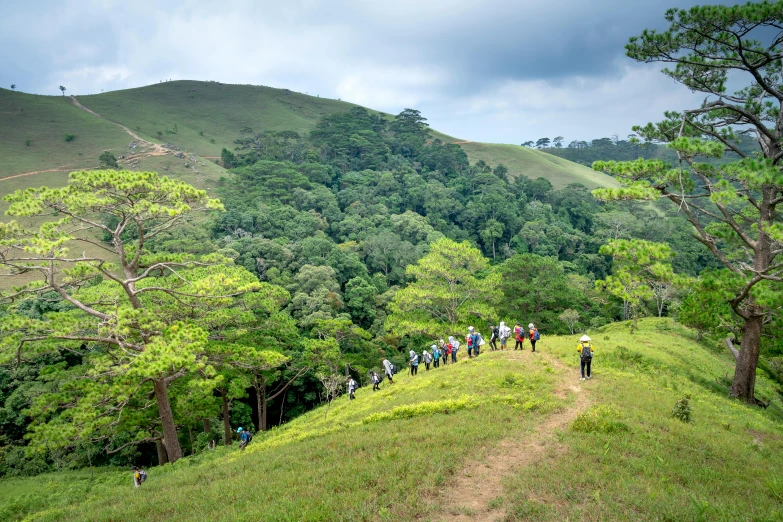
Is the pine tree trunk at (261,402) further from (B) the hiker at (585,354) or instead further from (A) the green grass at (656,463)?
(A) the green grass at (656,463)

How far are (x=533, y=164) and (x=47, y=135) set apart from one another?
4508 inches

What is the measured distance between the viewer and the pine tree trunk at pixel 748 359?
13258mm

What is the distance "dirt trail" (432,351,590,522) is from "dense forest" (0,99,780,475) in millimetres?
5973

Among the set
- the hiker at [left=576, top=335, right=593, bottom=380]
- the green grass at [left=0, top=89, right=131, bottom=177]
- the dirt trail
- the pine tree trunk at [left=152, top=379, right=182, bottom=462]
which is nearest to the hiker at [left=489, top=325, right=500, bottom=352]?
the hiker at [left=576, top=335, right=593, bottom=380]

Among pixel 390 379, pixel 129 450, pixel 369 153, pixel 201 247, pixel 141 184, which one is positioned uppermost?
pixel 369 153

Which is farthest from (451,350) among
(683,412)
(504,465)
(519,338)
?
(504,465)

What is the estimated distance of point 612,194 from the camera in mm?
11891

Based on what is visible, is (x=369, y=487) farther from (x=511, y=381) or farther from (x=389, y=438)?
(x=511, y=381)

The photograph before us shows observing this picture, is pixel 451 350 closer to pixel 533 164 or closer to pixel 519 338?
pixel 519 338

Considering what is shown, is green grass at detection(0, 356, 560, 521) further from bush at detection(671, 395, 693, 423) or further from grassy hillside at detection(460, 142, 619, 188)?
grassy hillside at detection(460, 142, 619, 188)

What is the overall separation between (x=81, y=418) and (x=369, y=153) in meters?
86.9

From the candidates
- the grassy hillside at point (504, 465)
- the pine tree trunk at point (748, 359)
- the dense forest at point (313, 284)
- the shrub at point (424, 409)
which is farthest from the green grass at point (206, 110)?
the pine tree trunk at point (748, 359)

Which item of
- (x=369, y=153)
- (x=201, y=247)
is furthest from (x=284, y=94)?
(x=201, y=247)

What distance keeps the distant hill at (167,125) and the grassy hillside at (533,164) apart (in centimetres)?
28
